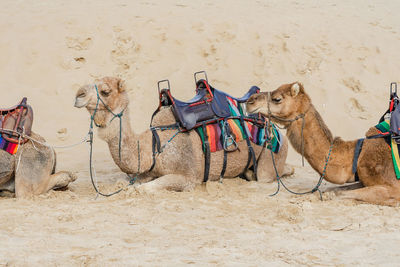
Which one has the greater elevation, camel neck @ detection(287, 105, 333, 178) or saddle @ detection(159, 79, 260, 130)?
saddle @ detection(159, 79, 260, 130)

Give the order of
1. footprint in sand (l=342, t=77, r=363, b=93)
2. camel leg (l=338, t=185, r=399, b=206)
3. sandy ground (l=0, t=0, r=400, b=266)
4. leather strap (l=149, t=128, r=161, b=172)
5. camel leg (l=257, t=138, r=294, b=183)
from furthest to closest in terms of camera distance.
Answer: footprint in sand (l=342, t=77, r=363, b=93) → camel leg (l=257, t=138, r=294, b=183) → leather strap (l=149, t=128, r=161, b=172) → camel leg (l=338, t=185, r=399, b=206) → sandy ground (l=0, t=0, r=400, b=266)

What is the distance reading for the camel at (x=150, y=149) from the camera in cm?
587

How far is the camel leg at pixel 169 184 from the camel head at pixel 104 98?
0.85 m

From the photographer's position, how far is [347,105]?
1182cm

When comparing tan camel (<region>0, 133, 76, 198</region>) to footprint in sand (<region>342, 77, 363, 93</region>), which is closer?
tan camel (<region>0, 133, 76, 198</region>)

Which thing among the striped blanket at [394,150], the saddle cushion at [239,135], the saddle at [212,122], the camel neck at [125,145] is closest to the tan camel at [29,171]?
the camel neck at [125,145]

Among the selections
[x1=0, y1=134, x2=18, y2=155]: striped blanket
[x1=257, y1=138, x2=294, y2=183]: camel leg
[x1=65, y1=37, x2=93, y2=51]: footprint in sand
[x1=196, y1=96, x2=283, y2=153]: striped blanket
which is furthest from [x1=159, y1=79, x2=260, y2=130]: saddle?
[x1=65, y1=37, x2=93, y2=51]: footprint in sand

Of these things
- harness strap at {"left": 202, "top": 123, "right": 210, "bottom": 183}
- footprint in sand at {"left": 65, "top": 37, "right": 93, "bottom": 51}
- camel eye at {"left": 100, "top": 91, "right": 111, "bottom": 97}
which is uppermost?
footprint in sand at {"left": 65, "top": 37, "right": 93, "bottom": 51}

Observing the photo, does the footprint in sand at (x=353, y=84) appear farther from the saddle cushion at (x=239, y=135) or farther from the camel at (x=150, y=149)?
the camel at (x=150, y=149)

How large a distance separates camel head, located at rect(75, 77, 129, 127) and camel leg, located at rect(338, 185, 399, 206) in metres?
2.80

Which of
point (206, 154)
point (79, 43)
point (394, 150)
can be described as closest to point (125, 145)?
point (206, 154)

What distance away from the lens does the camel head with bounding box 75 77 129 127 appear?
5723mm

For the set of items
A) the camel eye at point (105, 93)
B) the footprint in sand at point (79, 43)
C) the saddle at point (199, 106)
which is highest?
the footprint in sand at point (79, 43)

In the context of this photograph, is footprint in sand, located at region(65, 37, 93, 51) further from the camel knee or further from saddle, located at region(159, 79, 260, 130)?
the camel knee
